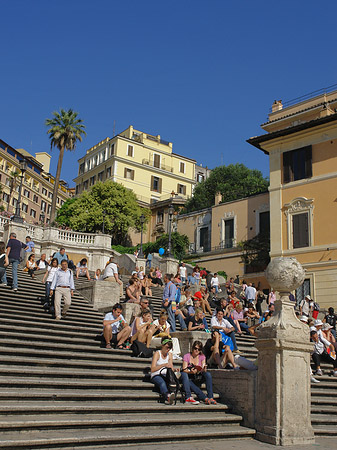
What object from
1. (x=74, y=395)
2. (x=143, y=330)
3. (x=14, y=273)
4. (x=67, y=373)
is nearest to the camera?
(x=74, y=395)

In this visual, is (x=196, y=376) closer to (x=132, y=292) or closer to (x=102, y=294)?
(x=132, y=292)

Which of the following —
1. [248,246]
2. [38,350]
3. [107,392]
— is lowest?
[107,392]

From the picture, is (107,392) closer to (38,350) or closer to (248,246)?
(38,350)

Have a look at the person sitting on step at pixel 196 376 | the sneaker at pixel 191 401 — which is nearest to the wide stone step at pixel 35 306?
the person sitting on step at pixel 196 376

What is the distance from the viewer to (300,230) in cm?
2767

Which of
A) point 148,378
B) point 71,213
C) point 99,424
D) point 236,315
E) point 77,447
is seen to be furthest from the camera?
point 71,213

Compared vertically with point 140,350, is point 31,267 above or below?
above

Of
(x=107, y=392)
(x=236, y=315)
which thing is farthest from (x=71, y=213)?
(x=107, y=392)

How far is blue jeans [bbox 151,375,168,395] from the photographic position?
8320 millimetres

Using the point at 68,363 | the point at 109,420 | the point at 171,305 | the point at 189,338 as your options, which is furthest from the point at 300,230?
the point at 109,420

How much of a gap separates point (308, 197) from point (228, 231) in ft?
40.2

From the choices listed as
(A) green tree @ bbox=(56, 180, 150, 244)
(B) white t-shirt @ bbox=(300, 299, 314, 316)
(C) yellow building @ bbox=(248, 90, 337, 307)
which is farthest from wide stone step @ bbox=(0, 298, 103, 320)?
(A) green tree @ bbox=(56, 180, 150, 244)

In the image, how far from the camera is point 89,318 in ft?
42.6

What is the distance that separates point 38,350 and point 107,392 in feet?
6.39
